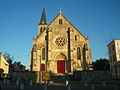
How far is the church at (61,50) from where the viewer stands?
99.1 ft

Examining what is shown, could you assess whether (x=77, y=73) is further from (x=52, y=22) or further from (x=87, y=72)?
(x=52, y=22)

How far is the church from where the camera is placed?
3022 centimetres

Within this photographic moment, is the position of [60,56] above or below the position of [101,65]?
above

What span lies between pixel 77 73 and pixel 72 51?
21.9ft

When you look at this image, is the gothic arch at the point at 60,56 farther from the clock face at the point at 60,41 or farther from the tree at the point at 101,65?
the tree at the point at 101,65

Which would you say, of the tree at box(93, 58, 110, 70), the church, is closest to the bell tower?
the church

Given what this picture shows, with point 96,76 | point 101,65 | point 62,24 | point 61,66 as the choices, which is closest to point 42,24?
point 62,24

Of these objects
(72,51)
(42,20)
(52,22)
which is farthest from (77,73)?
(42,20)

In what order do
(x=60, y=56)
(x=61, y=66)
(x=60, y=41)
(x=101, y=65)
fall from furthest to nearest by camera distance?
(x=101, y=65) < (x=60, y=41) < (x=60, y=56) < (x=61, y=66)

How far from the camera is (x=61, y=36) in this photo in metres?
32.9

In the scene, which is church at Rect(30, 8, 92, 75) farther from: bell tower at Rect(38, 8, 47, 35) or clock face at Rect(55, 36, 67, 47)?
bell tower at Rect(38, 8, 47, 35)

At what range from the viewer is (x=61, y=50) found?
31.8 m

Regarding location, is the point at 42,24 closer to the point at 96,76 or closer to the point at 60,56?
the point at 60,56

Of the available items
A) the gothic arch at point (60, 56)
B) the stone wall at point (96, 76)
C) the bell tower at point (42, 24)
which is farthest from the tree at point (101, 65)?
the stone wall at point (96, 76)
